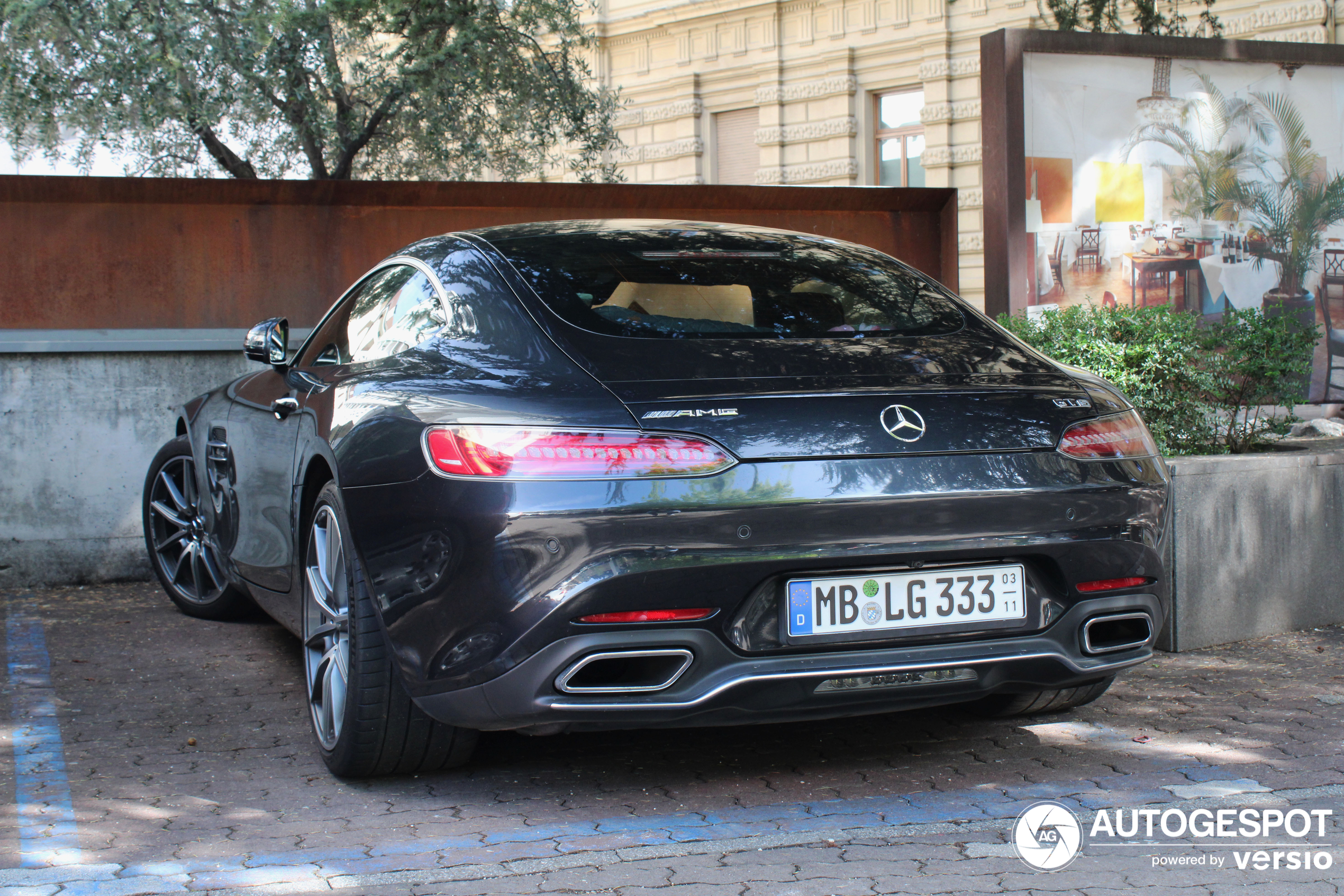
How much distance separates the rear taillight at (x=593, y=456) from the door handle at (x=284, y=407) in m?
1.38

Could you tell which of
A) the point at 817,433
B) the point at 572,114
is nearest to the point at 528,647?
the point at 817,433

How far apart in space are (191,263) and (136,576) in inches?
66.6

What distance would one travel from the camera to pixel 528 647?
296cm

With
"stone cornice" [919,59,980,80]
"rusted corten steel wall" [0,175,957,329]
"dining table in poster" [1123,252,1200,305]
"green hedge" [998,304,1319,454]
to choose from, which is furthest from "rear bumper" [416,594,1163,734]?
"stone cornice" [919,59,980,80]

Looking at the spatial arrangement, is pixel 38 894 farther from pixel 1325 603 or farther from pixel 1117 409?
pixel 1325 603

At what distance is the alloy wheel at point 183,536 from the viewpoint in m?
5.77

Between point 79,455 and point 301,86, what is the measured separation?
298 inches

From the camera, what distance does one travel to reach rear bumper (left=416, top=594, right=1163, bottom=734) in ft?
9.75

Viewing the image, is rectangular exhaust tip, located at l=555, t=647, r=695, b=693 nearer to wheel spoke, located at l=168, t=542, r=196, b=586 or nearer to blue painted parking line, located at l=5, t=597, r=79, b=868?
blue painted parking line, located at l=5, t=597, r=79, b=868

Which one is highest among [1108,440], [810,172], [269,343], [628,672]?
[810,172]

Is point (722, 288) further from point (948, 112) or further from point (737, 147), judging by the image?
point (737, 147)

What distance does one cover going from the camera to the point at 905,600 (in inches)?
122

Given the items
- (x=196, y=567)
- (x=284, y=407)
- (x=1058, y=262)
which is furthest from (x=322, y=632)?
(x=1058, y=262)

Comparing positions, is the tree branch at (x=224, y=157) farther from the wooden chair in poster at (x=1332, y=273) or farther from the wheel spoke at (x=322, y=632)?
the wheel spoke at (x=322, y=632)
